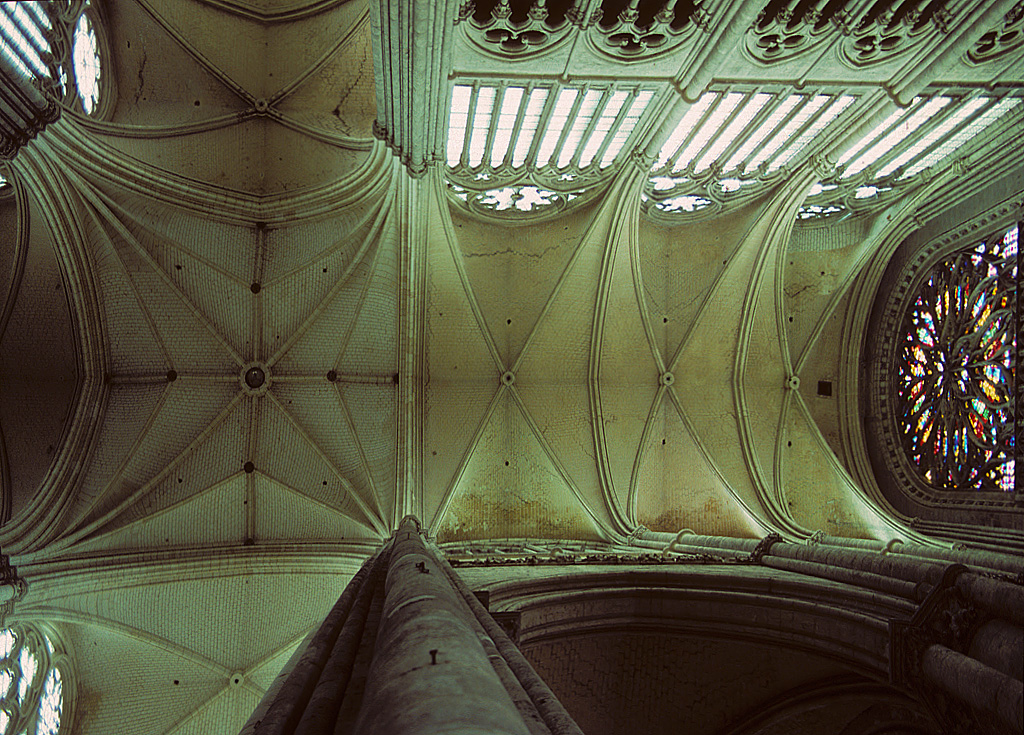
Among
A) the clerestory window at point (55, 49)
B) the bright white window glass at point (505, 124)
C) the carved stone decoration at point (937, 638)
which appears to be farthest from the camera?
the bright white window glass at point (505, 124)

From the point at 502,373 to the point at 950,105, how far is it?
8.45m

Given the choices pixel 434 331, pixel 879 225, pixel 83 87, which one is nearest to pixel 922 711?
pixel 879 225

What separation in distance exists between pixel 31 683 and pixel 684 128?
41.9 feet

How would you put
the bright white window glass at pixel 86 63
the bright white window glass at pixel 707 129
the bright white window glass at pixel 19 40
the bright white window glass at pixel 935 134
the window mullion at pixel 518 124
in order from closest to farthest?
the bright white window glass at pixel 19 40 → the window mullion at pixel 518 124 → the bright white window glass at pixel 707 129 → the bright white window glass at pixel 935 134 → the bright white window glass at pixel 86 63

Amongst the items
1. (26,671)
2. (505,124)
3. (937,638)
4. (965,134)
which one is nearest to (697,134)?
(505,124)

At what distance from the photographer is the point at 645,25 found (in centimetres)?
791

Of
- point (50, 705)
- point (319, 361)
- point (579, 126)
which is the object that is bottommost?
point (50, 705)

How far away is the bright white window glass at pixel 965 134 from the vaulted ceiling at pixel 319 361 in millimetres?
352

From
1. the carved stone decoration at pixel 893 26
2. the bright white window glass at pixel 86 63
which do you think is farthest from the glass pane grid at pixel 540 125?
the bright white window glass at pixel 86 63

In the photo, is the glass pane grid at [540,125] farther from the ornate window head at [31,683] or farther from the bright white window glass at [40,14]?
the ornate window head at [31,683]

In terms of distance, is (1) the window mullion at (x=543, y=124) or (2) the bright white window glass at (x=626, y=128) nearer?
(1) the window mullion at (x=543, y=124)

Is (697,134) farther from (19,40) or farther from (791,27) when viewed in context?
(19,40)

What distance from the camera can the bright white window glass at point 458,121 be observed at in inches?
369

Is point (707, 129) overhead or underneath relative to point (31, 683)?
overhead
